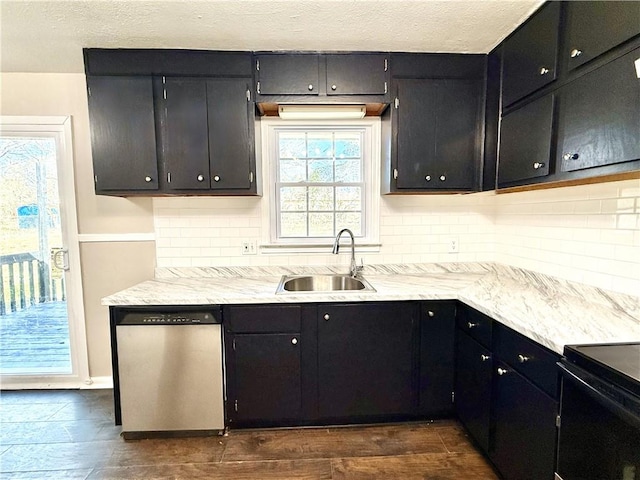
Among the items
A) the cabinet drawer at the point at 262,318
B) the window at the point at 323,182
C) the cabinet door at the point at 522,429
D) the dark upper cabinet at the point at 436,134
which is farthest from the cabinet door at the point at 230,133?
the cabinet door at the point at 522,429

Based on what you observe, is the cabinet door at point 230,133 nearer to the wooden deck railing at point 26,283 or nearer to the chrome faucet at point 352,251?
the chrome faucet at point 352,251

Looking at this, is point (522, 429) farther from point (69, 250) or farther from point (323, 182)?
point (69, 250)

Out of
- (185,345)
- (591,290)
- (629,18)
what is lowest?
(185,345)

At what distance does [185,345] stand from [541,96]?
2423 mm

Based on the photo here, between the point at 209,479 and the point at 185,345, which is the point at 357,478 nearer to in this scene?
the point at 209,479

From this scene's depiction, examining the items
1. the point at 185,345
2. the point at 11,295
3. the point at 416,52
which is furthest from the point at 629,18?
Answer: the point at 11,295

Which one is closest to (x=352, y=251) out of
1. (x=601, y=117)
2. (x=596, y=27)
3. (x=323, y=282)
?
(x=323, y=282)

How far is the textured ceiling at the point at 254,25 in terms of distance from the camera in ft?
5.43

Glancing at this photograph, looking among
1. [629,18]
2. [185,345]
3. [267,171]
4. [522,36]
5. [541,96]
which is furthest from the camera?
[267,171]

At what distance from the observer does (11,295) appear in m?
2.57

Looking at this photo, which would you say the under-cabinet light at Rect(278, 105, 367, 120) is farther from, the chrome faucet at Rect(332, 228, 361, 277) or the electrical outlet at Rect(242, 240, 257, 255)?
the electrical outlet at Rect(242, 240, 257, 255)

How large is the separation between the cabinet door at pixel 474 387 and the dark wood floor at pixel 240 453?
0.55ft

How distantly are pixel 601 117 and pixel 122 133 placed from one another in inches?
102

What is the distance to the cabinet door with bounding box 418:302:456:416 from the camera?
2.00 meters
